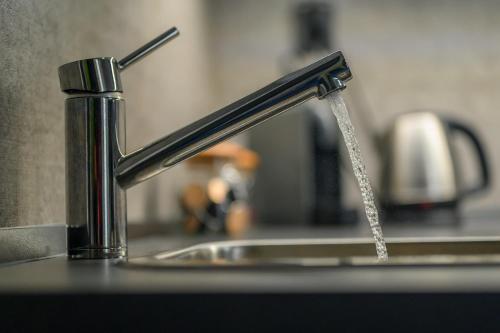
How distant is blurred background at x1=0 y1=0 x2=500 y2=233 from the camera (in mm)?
676

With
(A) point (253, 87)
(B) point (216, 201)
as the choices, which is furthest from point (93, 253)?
(A) point (253, 87)

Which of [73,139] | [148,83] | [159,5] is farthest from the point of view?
[159,5]

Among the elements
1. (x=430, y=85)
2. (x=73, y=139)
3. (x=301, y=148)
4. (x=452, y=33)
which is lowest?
(x=73, y=139)

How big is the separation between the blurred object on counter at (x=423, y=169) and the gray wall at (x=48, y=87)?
1.86ft

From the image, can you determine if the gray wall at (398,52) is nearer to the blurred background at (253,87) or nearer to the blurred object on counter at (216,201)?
the blurred background at (253,87)

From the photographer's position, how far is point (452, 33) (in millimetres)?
1976

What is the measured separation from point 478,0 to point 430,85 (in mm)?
286

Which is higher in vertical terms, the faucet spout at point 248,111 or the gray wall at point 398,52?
the gray wall at point 398,52

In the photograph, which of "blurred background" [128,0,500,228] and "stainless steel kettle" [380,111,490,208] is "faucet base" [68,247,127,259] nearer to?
"stainless steel kettle" [380,111,490,208]

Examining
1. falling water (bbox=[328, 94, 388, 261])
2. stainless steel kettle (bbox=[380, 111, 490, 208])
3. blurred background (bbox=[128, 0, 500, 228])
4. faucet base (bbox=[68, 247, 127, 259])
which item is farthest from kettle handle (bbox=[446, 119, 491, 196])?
faucet base (bbox=[68, 247, 127, 259])

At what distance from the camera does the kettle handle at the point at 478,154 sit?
4.95 feet

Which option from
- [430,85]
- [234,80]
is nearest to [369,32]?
[430,85]
